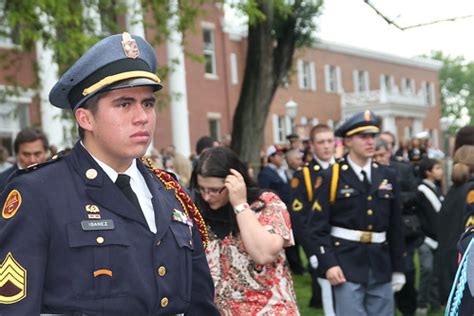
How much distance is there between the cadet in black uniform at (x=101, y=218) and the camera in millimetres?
2986

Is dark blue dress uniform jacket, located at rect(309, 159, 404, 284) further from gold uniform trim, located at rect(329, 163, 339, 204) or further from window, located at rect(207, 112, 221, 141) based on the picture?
window, located at rect(207, 112, 221, 141)

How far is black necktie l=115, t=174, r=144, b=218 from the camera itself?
3266mm

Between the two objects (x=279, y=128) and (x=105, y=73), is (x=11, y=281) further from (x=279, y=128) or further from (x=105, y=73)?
(x=279, y=128)

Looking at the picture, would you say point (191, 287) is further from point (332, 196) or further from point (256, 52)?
point (256, 52)

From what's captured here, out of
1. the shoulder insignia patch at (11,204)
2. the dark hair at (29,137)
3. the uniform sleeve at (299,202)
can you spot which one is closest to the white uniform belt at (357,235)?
the uniform sleeve at (299,202)

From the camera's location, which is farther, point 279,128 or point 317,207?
point 279,128

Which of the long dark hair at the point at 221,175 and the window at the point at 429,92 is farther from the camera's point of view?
the window at the point at 429,92

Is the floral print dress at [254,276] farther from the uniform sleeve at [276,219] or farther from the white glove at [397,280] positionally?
the white glove at [397,280]

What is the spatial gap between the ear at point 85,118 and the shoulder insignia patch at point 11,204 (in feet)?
1.13

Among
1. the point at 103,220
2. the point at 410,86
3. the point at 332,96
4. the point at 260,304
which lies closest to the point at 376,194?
the point at 260,304

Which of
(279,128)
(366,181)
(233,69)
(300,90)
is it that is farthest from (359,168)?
(300,90)

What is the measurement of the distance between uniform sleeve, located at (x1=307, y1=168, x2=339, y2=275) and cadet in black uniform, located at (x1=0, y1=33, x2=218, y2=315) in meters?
3.46

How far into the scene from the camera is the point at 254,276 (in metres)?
4.91

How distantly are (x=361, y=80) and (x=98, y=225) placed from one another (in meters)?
49.0
